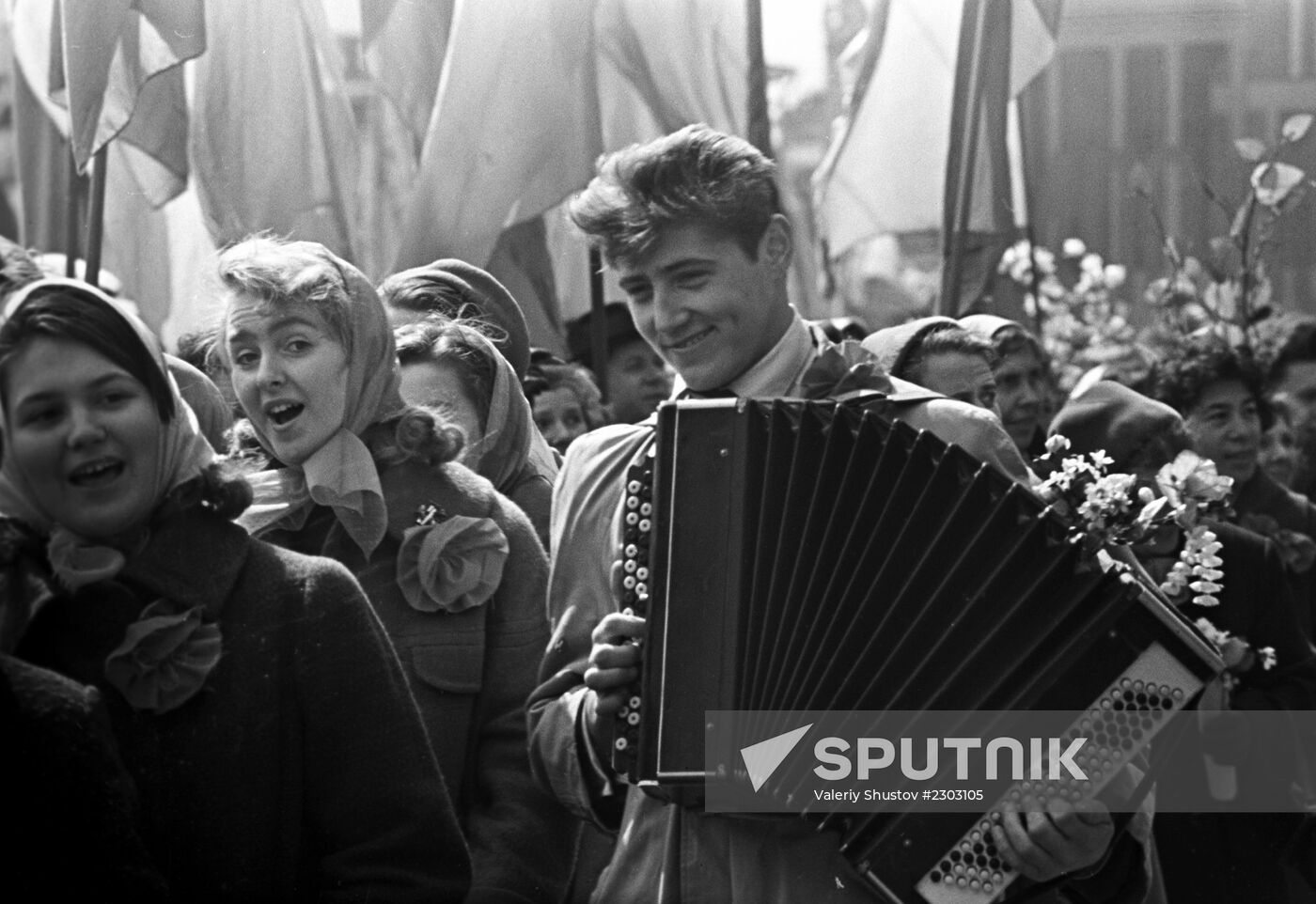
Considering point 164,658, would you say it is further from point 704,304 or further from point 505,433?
point 505,433

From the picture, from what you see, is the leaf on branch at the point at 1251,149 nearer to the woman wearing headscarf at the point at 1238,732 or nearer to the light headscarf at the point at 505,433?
the woman wearing headscarf at the point at 1238,732

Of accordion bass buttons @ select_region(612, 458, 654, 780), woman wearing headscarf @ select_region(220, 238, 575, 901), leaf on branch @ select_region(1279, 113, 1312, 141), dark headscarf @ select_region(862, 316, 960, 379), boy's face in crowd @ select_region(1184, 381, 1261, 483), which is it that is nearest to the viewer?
accordion bass buttons @ select_region(612, 458, 654, 780)

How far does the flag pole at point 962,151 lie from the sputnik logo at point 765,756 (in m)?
4.38

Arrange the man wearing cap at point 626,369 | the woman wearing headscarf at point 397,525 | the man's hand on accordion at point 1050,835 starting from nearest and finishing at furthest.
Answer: the man's hand on accordion at point 1050,835 < the woman wearing headscarf at point 397,525 < the man wearing cap at point 626,369

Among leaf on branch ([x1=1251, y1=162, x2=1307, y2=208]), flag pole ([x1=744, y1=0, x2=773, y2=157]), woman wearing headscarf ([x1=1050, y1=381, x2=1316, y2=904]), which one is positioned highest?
flag pole ([x1=744, y1=0, x2=773, y2=157])

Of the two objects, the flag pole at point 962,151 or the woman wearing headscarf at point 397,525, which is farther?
the flag pole at point 962,151

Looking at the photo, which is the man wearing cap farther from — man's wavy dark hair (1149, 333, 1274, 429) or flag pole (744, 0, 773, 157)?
man's wavy dark hair (1149, 333, 1274, 429)

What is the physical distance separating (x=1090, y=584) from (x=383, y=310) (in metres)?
1.42

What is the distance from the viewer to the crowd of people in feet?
9.31

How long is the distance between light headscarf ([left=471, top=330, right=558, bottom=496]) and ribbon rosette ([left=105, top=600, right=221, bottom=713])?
1432mm

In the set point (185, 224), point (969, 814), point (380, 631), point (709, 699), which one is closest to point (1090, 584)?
point (969, 814)

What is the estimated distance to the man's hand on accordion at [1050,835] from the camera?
303 cm

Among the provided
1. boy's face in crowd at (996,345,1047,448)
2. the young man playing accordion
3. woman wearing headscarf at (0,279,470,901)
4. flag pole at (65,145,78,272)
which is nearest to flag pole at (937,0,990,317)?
boy's face in crowd at (996,345,1047,448)

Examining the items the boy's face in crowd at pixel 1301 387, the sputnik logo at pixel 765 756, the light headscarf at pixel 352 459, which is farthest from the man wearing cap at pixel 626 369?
the sputnik logo at pixel 765 756
